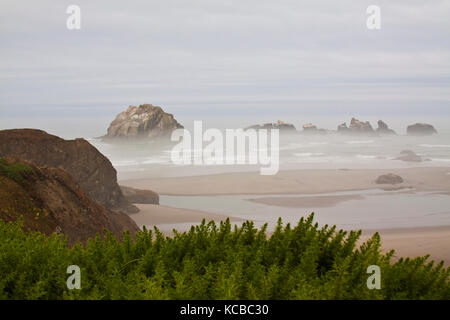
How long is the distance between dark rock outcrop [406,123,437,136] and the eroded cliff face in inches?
2876

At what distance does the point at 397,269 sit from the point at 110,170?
14.3m

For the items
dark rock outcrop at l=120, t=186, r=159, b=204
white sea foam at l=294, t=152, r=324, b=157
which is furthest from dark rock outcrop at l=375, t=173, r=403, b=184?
white sea foam at l=294, t=152, r=324, b=157

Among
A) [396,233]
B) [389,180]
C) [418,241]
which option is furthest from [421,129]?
[418,241]

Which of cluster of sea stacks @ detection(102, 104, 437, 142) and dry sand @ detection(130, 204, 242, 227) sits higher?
cluster of sea stacks @ detection(102, 104, 437, 142)

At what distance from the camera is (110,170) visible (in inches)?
687

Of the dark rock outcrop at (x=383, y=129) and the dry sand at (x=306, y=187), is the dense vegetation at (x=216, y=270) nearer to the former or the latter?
the dry sand at (x=306, y=187)

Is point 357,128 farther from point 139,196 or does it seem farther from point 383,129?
point 139,196

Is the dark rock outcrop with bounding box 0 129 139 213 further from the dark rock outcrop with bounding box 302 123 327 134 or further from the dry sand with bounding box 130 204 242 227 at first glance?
the dark rock outcrop with bounding box 302 123 327 134

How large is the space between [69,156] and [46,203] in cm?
700

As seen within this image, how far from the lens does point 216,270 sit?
452 centimetres

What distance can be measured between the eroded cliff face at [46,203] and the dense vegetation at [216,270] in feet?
12.1

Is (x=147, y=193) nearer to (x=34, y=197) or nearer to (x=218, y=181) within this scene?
(x=218, y=181)

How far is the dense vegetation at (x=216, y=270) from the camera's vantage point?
3885mm

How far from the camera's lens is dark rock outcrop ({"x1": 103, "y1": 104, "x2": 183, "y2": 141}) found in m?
49.1
